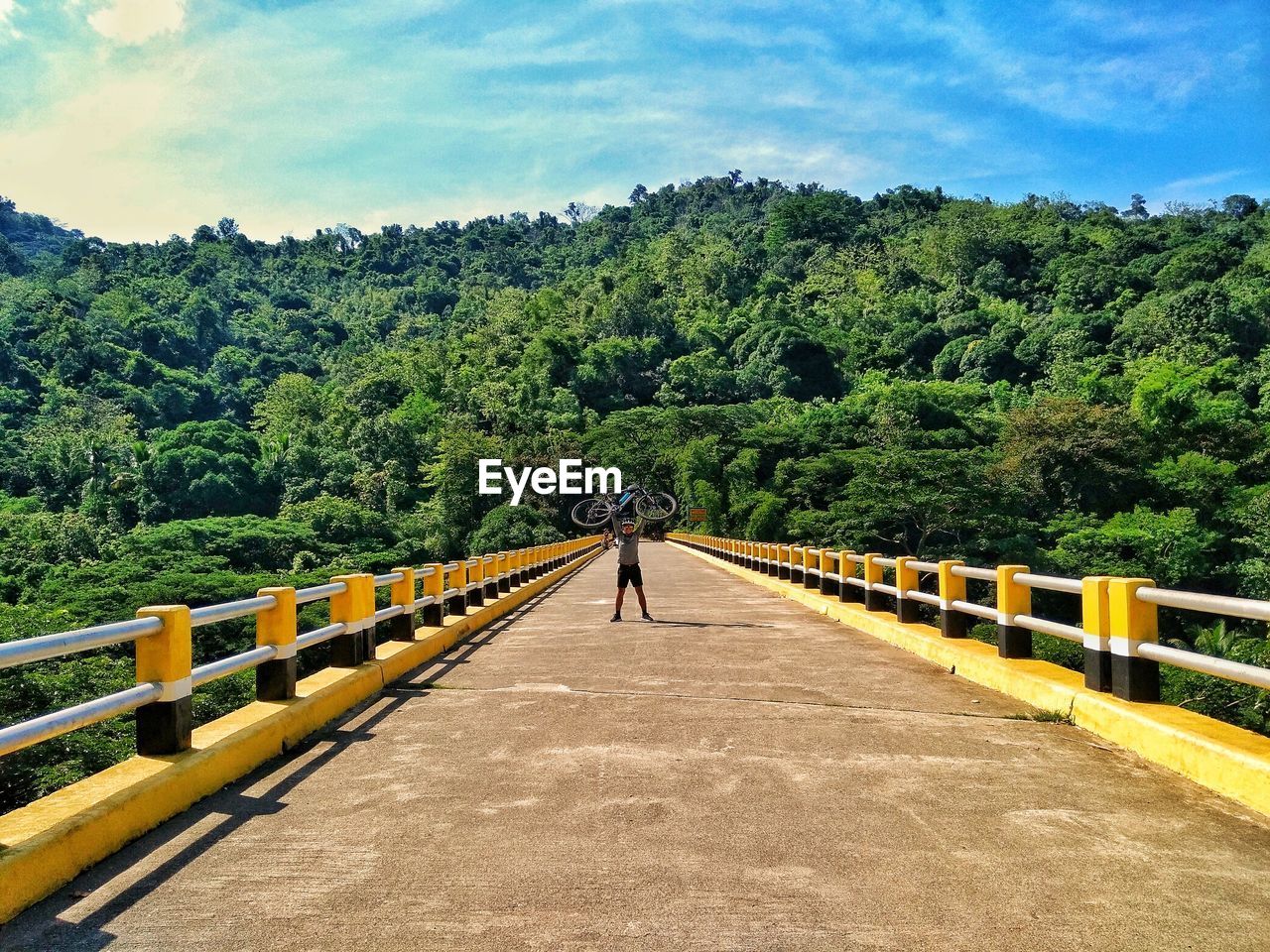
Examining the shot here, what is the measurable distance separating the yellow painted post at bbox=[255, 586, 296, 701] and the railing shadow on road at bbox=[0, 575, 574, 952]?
1.27 feet

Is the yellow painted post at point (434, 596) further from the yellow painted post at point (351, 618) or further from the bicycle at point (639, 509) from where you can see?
the bicycle at point (639, 509)

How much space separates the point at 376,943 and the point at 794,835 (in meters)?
1.93

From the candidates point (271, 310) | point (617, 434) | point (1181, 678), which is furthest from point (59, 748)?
point (271, 310)

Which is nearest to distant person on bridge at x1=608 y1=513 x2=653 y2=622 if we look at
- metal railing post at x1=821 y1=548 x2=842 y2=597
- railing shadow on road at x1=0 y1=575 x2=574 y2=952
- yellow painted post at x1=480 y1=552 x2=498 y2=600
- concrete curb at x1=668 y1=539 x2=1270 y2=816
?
yellow painted post at x1=480 y1=552 x2=498 y2=600

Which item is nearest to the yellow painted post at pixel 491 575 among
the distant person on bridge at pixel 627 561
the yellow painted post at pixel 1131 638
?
the distant person on bridge at pixel 627 561

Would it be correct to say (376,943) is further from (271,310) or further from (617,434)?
(271,310)

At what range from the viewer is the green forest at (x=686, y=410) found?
53.4 meters

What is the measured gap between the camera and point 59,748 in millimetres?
→ 16859

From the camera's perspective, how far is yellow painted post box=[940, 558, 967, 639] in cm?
1032

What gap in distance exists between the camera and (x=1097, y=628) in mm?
6914

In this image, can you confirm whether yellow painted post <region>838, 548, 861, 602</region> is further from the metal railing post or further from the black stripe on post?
the black stripe on post

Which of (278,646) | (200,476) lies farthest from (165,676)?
(200,476)

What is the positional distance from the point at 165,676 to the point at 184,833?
91cm

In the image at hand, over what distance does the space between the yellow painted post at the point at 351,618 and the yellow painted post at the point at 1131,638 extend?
560 centimetres
